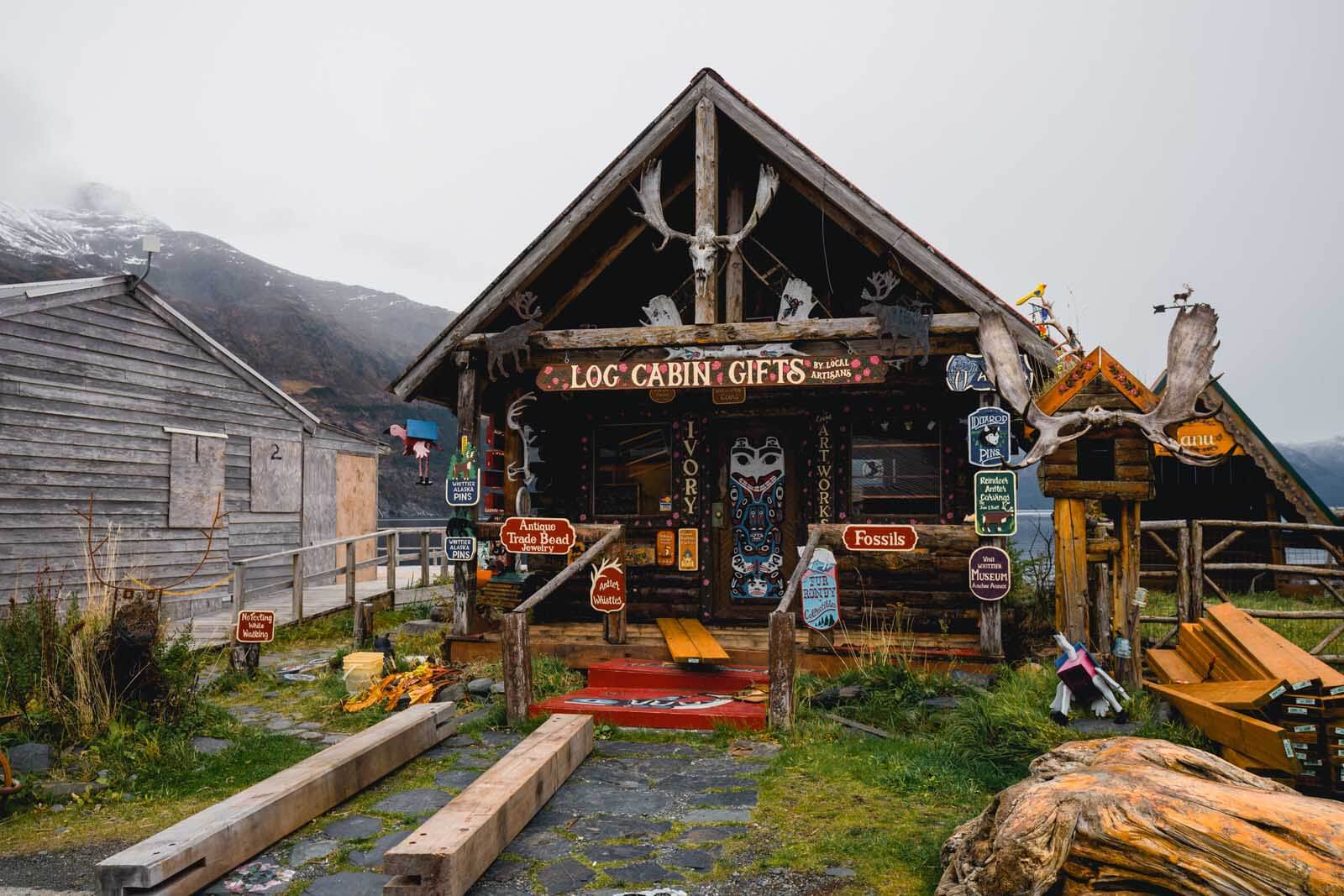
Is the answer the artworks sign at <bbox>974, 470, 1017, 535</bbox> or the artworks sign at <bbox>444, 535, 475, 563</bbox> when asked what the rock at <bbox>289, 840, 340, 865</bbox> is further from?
the artworks sign at <bbox>974, 470, 1017, 535</bbox>

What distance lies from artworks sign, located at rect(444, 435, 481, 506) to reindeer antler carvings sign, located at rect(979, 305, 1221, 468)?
19.0 ft

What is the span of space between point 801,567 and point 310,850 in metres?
4.52

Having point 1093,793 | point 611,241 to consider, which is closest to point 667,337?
point 611,241

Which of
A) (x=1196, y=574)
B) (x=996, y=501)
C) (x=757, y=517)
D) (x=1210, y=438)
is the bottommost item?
(x=1196, y=574)

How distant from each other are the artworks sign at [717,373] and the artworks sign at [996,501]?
1.45m

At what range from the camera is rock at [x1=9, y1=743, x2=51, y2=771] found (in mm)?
6156

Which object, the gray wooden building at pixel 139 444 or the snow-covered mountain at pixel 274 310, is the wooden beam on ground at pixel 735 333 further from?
the snow-covered mountain at pixel 274 310

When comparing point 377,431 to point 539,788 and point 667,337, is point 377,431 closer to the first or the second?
point 667,337

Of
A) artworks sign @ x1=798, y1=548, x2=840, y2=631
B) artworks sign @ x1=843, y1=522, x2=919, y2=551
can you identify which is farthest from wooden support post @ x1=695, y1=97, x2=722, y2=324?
artworks sign @ x1=798, y1=548, x2=840, y2=631

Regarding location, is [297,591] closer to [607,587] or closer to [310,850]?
[607,587]

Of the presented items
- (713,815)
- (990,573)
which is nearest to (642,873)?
(713,815)

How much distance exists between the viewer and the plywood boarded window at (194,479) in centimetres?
1454

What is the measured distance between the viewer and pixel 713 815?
5184mm

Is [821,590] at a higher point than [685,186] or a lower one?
lower
